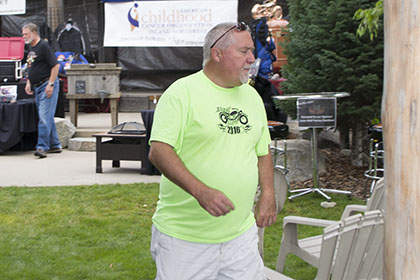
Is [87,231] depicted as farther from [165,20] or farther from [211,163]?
[165,20]

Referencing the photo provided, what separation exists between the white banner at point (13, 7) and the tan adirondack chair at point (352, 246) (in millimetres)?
12793

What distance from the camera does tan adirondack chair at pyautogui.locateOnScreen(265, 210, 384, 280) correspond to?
12.7ft

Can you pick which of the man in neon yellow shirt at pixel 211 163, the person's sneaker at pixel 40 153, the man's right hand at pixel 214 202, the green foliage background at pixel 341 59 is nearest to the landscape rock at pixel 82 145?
the person's sneaker at pixel 40 153

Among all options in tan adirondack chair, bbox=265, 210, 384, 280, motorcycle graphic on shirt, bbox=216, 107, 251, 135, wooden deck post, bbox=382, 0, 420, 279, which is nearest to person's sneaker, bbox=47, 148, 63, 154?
tan adirondack chair, bbox=265, 210, 384, 280

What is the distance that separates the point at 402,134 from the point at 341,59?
6.68 metres

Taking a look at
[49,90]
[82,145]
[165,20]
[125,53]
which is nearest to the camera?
[49,90]

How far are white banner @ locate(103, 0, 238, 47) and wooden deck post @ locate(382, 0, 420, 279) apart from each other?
38.6 feet

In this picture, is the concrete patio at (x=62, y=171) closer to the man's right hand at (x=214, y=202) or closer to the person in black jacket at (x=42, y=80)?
the person in black jacket at (x=42, y=80)

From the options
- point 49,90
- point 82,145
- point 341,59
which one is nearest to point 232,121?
point 341,59

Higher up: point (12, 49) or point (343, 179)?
point (12, 49)

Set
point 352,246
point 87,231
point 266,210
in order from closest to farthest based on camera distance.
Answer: point 266,210 → point 352,246 → point 87,231

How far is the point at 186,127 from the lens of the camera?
3.24m

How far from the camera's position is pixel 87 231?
6.79 meters

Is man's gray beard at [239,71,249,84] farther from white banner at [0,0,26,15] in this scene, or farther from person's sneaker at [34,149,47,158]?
white banner at [0,0,26,15]
